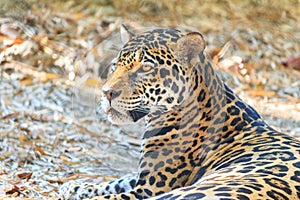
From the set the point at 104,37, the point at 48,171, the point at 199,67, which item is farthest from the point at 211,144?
the point at 104,37

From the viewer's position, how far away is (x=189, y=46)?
6051mm

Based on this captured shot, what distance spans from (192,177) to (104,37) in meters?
6.88

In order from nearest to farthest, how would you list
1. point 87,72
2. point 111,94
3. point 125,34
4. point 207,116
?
point 111,94 < point 207,116 < point 125,34 < point 87,72

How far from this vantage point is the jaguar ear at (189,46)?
19.8 feet

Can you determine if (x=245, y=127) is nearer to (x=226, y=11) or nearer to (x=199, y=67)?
(x=199, y=67)

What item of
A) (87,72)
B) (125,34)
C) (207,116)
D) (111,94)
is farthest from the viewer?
(87,72)

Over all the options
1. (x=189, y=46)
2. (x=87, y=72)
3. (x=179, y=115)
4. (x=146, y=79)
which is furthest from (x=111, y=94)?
(x=87, y=72)

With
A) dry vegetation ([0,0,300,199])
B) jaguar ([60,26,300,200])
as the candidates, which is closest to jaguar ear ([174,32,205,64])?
jaguar ([60,26,300,200])

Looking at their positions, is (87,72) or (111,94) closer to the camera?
(111,94)

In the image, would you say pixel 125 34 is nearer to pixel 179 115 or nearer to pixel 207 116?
pixel 179 115

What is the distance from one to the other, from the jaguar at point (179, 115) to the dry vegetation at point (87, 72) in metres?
1.30

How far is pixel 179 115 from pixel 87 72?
4.85m

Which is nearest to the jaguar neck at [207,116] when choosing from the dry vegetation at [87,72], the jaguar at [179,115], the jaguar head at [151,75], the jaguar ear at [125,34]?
the jaguar at [179,115]

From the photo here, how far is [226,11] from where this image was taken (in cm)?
1436
